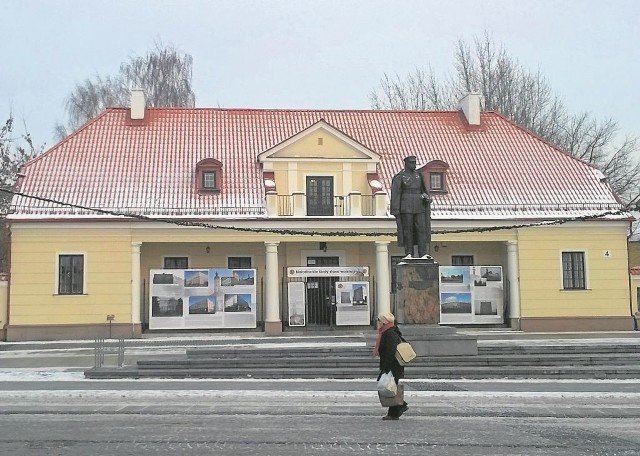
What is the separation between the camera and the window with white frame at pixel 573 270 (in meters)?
31.5

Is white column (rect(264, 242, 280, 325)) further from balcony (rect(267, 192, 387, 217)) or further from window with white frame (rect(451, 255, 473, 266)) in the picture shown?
window with white frame (rect(451, 255, 473, 266))

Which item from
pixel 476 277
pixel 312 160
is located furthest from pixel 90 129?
pixel 476 277

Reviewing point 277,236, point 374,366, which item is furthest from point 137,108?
point 374,366

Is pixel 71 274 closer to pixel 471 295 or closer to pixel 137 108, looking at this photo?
pixel 137 108

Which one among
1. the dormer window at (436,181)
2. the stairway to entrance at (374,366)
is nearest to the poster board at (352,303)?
the dormer window at (436,181)

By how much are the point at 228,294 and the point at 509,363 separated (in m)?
14.6

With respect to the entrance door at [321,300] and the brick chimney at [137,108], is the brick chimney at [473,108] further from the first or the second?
the brick chimney at [137,108]

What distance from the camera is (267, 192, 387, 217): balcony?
30.4 m

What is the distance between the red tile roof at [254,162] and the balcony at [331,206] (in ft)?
2.27

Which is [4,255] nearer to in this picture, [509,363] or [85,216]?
Result: [85,216]

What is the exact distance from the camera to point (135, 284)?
2953cm

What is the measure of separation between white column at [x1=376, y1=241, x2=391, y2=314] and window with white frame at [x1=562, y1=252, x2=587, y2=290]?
281 inches

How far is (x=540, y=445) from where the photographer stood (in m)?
9.19

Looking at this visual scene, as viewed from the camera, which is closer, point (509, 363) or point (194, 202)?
Result: point (509, 363)
